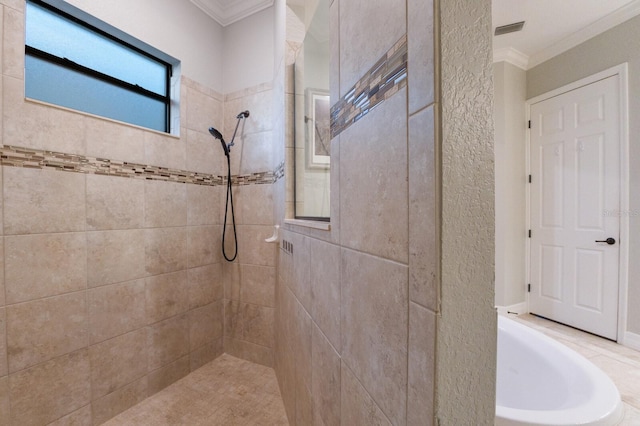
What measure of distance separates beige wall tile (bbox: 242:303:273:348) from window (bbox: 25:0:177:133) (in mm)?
1484

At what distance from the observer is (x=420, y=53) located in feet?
1.39

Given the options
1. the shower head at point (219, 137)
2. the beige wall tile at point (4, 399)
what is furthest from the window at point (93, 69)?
the beige wall tile at point (4, 399)

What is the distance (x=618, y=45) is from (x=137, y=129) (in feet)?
12.6

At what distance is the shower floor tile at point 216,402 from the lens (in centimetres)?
150

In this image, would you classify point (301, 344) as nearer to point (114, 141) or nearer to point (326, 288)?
point (326, 288)

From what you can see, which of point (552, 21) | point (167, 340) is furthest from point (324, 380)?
point (552, 21)

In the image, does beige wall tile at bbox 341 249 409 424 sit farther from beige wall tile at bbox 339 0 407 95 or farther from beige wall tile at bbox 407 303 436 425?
beige wall tile at bbox 339 0 407 95

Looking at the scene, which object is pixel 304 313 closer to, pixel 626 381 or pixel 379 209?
pixel 379 209

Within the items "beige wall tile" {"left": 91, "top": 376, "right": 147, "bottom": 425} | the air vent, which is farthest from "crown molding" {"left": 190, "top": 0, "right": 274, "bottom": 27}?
"beige wall tile" {"left": 91, "top": 376, "right": 147, "bottom": 425}

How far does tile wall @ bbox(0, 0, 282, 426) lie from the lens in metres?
1.21

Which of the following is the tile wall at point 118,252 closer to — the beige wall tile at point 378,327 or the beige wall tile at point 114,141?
the beige wall tile at point 114,141

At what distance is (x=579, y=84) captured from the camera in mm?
2492

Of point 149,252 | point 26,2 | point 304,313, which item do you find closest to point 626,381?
point 304,313

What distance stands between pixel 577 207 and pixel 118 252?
3.75 metres
